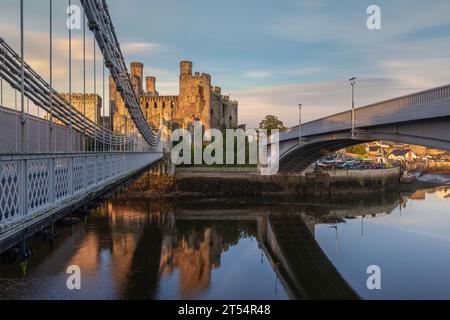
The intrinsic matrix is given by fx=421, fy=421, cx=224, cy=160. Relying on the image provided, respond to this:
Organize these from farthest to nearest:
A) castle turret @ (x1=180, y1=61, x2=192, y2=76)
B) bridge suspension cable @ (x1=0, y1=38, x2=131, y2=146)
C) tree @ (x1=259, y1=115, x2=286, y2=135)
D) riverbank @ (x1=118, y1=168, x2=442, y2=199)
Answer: tree @ (x1=259, y1=115, x2=286, y2=135)
castle turret @ (x1=180, y1=61, x2=192, y2=76)
riverbank @ (x1=118, y1=168, x2=442, y2=199)
bridge suspension cable @ (x1=0, y1=38, x2=131, y2=146)

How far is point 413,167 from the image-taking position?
52.3m

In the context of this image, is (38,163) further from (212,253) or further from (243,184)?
(243,184)

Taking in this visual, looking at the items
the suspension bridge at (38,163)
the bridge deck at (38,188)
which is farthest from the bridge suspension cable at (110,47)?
the bridge deck at (38,188)

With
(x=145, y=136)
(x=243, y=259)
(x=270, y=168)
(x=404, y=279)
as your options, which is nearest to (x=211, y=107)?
(x=270, y=168)

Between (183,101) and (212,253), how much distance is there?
113 feet

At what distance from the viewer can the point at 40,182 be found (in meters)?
4.87

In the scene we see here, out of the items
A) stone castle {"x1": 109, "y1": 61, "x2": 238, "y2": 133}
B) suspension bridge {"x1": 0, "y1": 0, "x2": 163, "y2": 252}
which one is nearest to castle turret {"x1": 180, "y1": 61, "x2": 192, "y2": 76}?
stone castle {"x1": 109, "y1": 61, "x2": 238, "y2": 133}

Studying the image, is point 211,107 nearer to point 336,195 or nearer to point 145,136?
point 336,195

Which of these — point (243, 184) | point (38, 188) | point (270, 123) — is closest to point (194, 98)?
point (270, 123)

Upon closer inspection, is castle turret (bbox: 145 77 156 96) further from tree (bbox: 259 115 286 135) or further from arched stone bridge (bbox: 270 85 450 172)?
arched stone bridge (bbox: 270 85 450 172)

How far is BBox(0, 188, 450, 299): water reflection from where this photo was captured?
1089 centimetres

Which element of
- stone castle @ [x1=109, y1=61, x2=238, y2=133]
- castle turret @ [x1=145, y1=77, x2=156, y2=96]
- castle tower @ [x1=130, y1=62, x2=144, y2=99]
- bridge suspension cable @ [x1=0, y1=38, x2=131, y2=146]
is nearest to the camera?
bridge suspension cable @ [x1=0, y1=38, x2=131, y2=146]

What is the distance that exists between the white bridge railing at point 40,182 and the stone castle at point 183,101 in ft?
124

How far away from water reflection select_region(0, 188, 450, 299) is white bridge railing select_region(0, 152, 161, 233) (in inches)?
20.1
